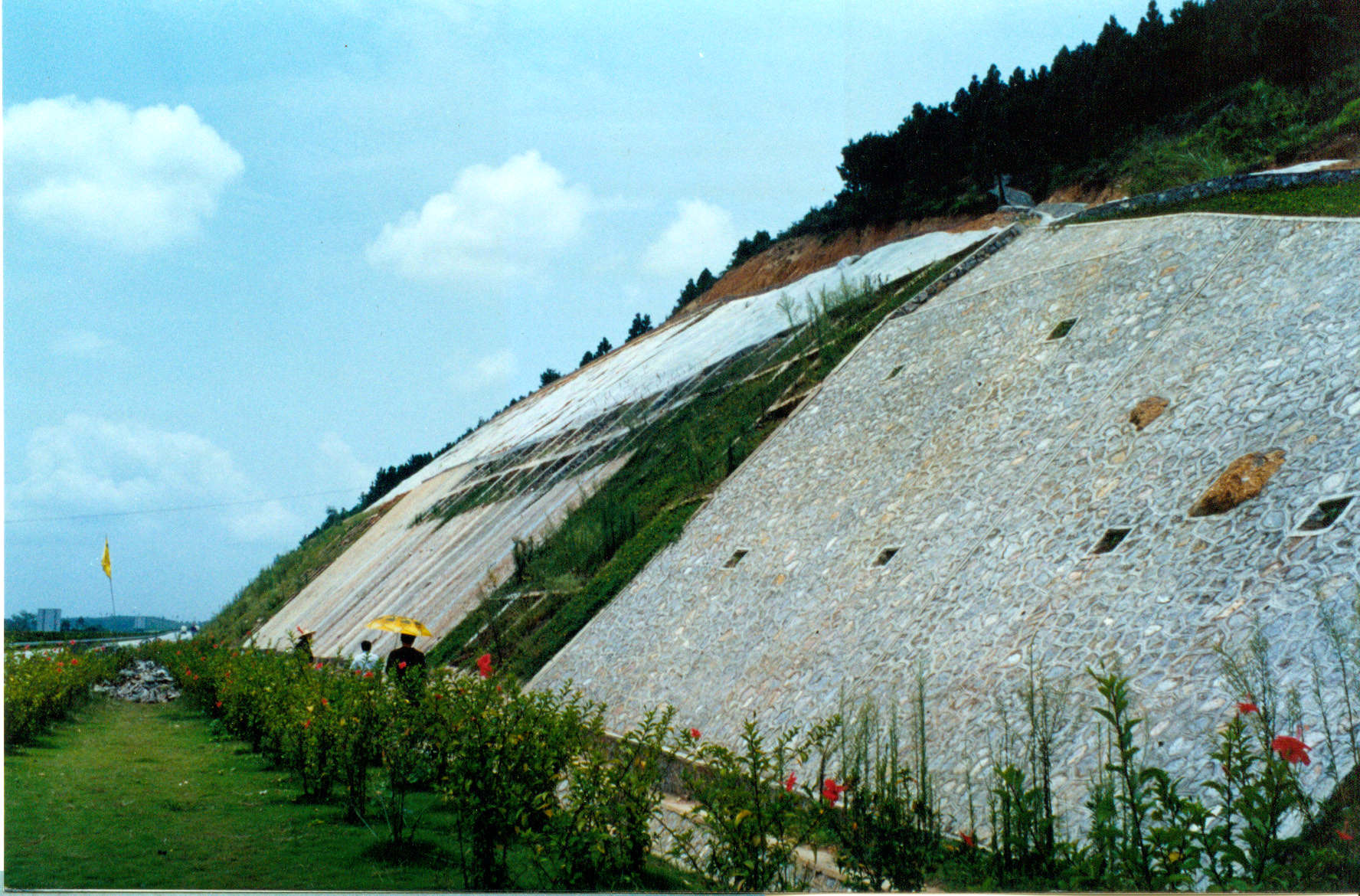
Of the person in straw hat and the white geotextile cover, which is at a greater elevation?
the white geotextile cover

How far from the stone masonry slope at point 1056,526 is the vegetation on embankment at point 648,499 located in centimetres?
63

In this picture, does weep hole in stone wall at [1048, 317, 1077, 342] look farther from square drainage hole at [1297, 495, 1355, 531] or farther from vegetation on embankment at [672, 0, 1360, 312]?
Result: square drainage hole at [1297, 495, 1355, 531]

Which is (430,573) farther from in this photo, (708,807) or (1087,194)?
(1087,194)

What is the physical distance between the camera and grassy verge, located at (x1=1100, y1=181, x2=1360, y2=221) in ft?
25.8

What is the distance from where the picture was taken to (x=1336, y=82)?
394 inches

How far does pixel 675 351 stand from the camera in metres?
21.4

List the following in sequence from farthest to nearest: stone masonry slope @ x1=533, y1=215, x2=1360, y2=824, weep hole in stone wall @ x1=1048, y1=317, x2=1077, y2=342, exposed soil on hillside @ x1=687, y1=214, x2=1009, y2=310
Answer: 1. exposed soil on hillside @ x1=687, y1=214, x2=1009, y2=310
2. weep hole in stone wall @ x1=1048, y1=317, x2=1077, y2=342
3. stone masonry slope @ x1=533, y1=215, x2=1360, y2=824

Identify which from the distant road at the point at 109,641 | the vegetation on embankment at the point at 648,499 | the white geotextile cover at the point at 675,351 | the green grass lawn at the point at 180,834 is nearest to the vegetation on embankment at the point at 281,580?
the distant road at the point at 109,641

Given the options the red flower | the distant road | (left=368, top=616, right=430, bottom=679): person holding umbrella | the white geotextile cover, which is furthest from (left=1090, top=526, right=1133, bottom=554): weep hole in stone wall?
the distant road

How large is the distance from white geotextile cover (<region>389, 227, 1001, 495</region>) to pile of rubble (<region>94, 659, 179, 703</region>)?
7917mm

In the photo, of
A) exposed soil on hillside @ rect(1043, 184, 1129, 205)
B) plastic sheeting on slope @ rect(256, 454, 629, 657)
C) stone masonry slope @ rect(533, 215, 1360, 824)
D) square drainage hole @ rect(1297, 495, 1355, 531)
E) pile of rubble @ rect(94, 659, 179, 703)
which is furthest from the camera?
exposed soil on hillside @ rect(1043, 184, 1129, 205)

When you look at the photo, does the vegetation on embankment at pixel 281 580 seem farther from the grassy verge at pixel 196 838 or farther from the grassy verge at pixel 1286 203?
the grassy verge at pixel 1286 203

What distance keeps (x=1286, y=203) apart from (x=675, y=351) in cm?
1381

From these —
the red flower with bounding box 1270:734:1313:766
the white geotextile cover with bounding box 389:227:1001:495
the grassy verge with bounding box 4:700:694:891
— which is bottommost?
the grassy verge with bounding box 4:700:694:891
